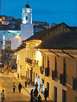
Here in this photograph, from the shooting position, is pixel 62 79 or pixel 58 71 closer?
pixel 62 79

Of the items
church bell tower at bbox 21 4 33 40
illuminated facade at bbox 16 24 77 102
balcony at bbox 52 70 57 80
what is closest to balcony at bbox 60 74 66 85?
illuminated facade at bbox 16 24 77 102

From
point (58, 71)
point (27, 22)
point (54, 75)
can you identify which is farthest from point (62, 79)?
point (27, 22)

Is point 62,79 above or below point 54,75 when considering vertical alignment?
above

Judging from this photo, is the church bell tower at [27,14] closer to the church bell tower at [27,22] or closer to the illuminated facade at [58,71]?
the church bell tower at [27,22]

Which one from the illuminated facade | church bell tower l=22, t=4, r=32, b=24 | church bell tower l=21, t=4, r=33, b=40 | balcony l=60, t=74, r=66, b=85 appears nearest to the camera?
the illuminated facade

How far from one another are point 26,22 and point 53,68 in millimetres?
59222

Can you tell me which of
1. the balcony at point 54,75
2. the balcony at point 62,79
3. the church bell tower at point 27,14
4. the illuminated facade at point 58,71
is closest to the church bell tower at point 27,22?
the church bell tower at point 27,14

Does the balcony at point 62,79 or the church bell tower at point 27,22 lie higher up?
the church bell tower at point 27,22

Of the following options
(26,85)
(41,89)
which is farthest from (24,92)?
(26,85)

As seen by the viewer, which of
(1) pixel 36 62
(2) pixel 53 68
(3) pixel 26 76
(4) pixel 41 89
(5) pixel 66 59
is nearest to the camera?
(5) pixel 66 59

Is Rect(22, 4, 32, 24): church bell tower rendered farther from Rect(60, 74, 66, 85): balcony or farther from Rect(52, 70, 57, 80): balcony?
Rect(60, 74, 66, 85): balcony

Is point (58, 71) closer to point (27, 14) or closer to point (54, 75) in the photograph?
point (54, 75)

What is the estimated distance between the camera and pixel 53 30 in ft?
181

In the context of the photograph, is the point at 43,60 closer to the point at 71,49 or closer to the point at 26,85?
the point at 26,85
